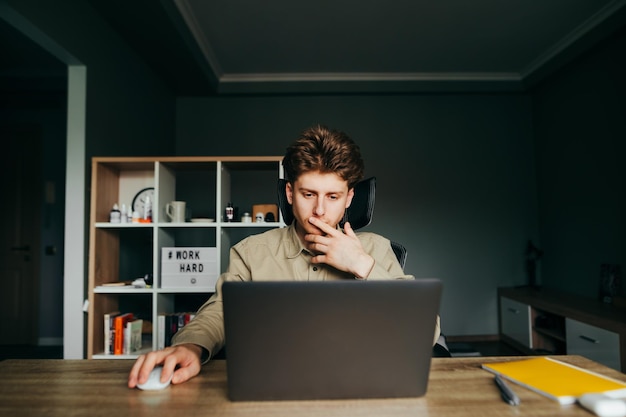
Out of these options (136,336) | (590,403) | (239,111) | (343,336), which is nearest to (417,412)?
(343,336)

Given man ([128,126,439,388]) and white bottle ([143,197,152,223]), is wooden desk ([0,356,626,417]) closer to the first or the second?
man ([128,126,439,388])

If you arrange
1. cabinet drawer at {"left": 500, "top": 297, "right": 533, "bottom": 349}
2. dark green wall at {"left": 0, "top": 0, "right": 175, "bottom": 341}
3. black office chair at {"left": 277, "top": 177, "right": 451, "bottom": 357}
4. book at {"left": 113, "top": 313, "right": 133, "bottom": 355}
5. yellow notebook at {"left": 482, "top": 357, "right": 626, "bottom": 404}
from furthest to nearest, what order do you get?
cabinet drawer at {"left": 500, "top": 297, "right": 533, "bottom": 349}, book at {"left": 113, "top": 313, "right": 133, "bottom": 355}, dark green wall at {"left": 0, "top": 0, "right": 175, "bottom": 341}, black office chair at {"left": 277, "top": 177, "right": 451, "bottom": 357}, yellow notebook at {"left": 482, "top": 357, "right": 626, "bottom": 404}

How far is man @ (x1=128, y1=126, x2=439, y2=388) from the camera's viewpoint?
1121 millimetres

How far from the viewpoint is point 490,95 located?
16.4 feet

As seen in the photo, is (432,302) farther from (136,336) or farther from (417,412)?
(136,336)

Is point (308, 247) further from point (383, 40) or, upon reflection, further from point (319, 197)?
point (383, 40)

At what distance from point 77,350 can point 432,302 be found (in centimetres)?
260

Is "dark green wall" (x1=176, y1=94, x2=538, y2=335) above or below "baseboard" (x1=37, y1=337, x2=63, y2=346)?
above

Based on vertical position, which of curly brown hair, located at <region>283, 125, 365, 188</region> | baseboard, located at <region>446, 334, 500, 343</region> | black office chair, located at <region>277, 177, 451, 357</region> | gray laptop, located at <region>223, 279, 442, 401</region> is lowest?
baseboard, located at <region>446, 334, 500, 343</region>

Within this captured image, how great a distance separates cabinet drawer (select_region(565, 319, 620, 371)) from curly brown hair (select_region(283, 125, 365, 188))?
8.32ft

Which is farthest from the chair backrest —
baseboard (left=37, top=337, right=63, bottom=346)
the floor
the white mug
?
baseboard (left=37, top=337, right=63, bottom=346)

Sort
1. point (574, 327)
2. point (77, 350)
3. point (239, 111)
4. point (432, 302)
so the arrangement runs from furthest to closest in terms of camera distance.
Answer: point (239, 111) < point (574, 327) < point (77, 350) < point (432, 302)

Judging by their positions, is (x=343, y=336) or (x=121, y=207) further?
(x=121, y=207)

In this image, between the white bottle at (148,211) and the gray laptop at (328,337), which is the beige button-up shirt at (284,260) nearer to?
the gray laptop at (328,337)
